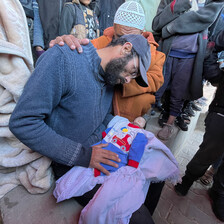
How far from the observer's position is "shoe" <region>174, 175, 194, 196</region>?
1.71 meters

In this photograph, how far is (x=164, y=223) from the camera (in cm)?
151

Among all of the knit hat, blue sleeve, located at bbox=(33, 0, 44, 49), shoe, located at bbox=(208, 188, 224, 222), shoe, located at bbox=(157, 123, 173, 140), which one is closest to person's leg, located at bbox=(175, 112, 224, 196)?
shoe, located at bbox=(208, 188, 224, 222)

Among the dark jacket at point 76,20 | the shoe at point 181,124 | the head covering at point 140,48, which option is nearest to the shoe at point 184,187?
the shoe at point 181,124

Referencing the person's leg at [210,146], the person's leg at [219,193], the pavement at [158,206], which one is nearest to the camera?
the pavement at [158,206]

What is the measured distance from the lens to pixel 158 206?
5.44ft

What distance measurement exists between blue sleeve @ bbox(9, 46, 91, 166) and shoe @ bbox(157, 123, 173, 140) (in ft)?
4.98

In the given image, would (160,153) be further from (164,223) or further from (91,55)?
(164,223)

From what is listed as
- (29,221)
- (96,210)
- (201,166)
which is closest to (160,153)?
(96,210)

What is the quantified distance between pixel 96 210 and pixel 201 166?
1.29 meters

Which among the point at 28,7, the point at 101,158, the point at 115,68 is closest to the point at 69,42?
the point at 115,68

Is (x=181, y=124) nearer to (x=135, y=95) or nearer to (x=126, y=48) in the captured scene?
(x=135, y=95)

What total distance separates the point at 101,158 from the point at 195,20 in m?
1.85

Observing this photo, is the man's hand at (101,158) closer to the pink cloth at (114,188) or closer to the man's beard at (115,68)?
the pink cloth at (114,188)

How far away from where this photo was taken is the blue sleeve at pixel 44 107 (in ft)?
2.28
